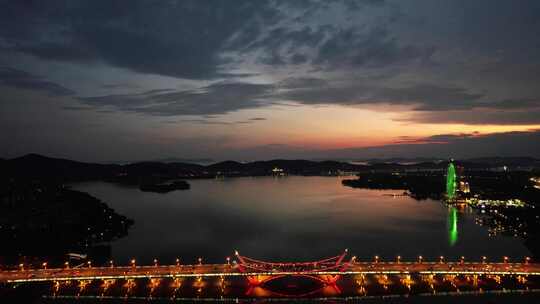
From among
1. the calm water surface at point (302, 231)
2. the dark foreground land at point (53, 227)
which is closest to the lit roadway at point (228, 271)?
the dark foreground land at point (53, 227)

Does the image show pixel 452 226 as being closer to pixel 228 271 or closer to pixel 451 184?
pixel 451 184

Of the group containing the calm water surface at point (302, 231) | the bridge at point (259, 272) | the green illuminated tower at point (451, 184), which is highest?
the green illuminated tower at point (451, 184)

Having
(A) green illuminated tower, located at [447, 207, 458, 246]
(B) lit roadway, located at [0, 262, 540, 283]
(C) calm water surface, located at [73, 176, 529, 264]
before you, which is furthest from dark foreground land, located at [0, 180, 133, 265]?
(A) green illuminated tower, located at [447, 207, 458, 246]

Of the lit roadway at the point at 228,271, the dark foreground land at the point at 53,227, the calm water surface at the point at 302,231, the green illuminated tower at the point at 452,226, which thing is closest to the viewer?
the lit roadway at the point at 228,271

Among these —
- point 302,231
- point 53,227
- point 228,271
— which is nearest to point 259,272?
point 228,271

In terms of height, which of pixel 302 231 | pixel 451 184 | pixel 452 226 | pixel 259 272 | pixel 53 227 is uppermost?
pixel 451 184

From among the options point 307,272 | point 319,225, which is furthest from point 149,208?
point 307,272

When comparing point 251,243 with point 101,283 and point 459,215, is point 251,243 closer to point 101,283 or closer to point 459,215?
point 101,283

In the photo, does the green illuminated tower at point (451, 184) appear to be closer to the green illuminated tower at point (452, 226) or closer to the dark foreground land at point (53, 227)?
the green illuminated tower at point (452, 226)
